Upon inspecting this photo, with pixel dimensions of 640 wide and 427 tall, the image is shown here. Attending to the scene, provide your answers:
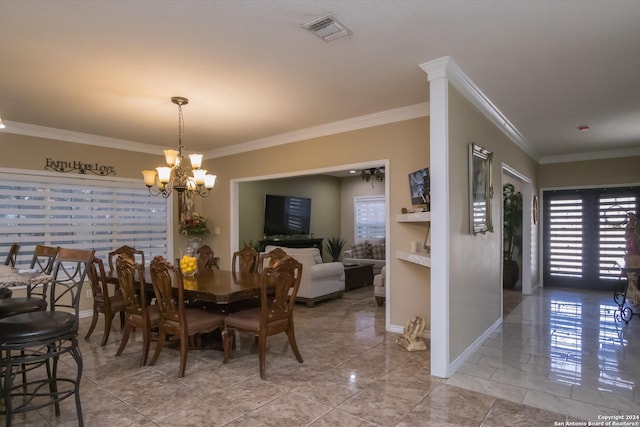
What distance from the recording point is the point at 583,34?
2645 mm

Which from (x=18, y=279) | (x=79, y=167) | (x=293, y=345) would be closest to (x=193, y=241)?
(x=79, y=167)

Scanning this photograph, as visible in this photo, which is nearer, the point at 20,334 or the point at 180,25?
the point at 20,334

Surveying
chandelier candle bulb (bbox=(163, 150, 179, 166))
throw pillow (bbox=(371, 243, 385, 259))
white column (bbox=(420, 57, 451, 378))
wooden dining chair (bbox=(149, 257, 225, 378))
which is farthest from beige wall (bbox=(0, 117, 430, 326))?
throw pillow (bbox=(371, 243, 385, 259))

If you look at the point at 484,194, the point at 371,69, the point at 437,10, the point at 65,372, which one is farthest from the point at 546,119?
the point at 65,372

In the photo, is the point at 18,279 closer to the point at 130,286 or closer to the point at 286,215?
the point at 130,286

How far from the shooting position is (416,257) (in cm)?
377

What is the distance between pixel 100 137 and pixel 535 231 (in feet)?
25.6

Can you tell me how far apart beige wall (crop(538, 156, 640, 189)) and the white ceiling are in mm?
2242

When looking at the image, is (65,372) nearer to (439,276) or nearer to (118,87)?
(118,87)

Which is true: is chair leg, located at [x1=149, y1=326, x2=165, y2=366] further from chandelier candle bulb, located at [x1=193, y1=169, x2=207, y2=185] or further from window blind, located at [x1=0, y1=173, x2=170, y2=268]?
window blind, located at [x1=0, y1=173, x2=170, y2=268]

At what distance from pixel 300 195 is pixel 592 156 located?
19.4ft

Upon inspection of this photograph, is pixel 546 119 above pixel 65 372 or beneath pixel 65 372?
above

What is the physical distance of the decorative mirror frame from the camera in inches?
145

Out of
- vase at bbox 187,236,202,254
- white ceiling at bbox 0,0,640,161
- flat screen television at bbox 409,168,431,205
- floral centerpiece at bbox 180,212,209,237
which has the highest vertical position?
white ceiling at bbox 0,0,640,161
